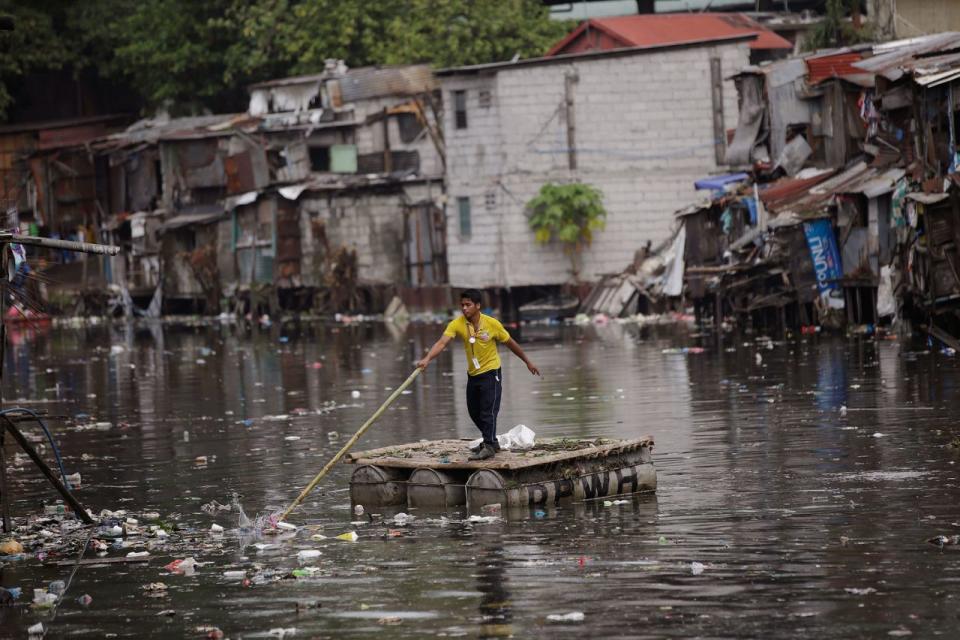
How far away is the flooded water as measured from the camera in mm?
9039

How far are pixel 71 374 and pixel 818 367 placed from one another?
13816mm

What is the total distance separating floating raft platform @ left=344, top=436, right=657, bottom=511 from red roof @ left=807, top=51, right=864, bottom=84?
21.5 meters

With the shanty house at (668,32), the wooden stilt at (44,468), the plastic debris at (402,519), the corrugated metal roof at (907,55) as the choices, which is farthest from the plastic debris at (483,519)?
the shanty house at (668,32)

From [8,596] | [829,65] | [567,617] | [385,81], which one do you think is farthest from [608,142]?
[567,617]

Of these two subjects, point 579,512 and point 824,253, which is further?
point 824,253

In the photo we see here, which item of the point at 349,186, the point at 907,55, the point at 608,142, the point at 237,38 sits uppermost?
the point at 237,38

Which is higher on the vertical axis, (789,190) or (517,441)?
(789,190)

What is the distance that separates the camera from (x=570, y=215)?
42.4 metres

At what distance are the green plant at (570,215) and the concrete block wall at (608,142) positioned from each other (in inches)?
11.5

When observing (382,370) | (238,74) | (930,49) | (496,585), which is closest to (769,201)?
(930,49)

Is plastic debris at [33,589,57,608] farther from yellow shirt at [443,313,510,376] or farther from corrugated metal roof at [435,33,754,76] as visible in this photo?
corrugated metal roof at [435,33,754,76]

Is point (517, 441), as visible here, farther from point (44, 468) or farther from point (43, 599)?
point (43, 599)

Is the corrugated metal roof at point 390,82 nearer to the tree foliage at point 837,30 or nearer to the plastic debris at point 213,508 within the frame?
the tree foliage at point 837,30

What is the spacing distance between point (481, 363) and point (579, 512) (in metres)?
1.50
